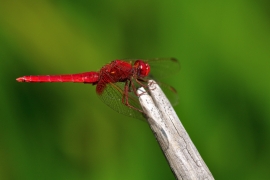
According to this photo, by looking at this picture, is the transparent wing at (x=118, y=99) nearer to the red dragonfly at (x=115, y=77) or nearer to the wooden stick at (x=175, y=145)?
the red dragonfly at (x=115, y=77)

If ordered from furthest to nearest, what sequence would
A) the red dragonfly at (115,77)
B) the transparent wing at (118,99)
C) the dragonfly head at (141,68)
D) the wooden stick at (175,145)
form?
the dragonfly head at (141,68), the red dragonfly at (115,77), the transparent wing at (118,99), the wooden stick at (175,145)

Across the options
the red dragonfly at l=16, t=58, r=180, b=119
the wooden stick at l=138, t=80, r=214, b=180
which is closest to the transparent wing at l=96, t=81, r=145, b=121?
the red dragonfly at l=16, t=58, r=180, b=119

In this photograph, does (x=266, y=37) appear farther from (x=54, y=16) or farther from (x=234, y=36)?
(x=54, y=16)

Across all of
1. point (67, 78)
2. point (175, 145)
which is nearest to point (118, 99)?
point (67, 78)

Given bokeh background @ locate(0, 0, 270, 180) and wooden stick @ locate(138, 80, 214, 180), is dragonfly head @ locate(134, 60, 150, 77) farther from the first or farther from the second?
wooden stick @ locate(138, 80, 214, 180)

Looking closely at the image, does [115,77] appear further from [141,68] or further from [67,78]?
[67,78]

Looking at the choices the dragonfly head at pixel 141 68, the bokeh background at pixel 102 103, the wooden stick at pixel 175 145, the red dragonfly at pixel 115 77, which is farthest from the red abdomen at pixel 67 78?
the wooden stick at pixel 175 145

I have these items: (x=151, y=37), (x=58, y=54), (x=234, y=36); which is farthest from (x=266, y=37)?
(x=58, y=54)
